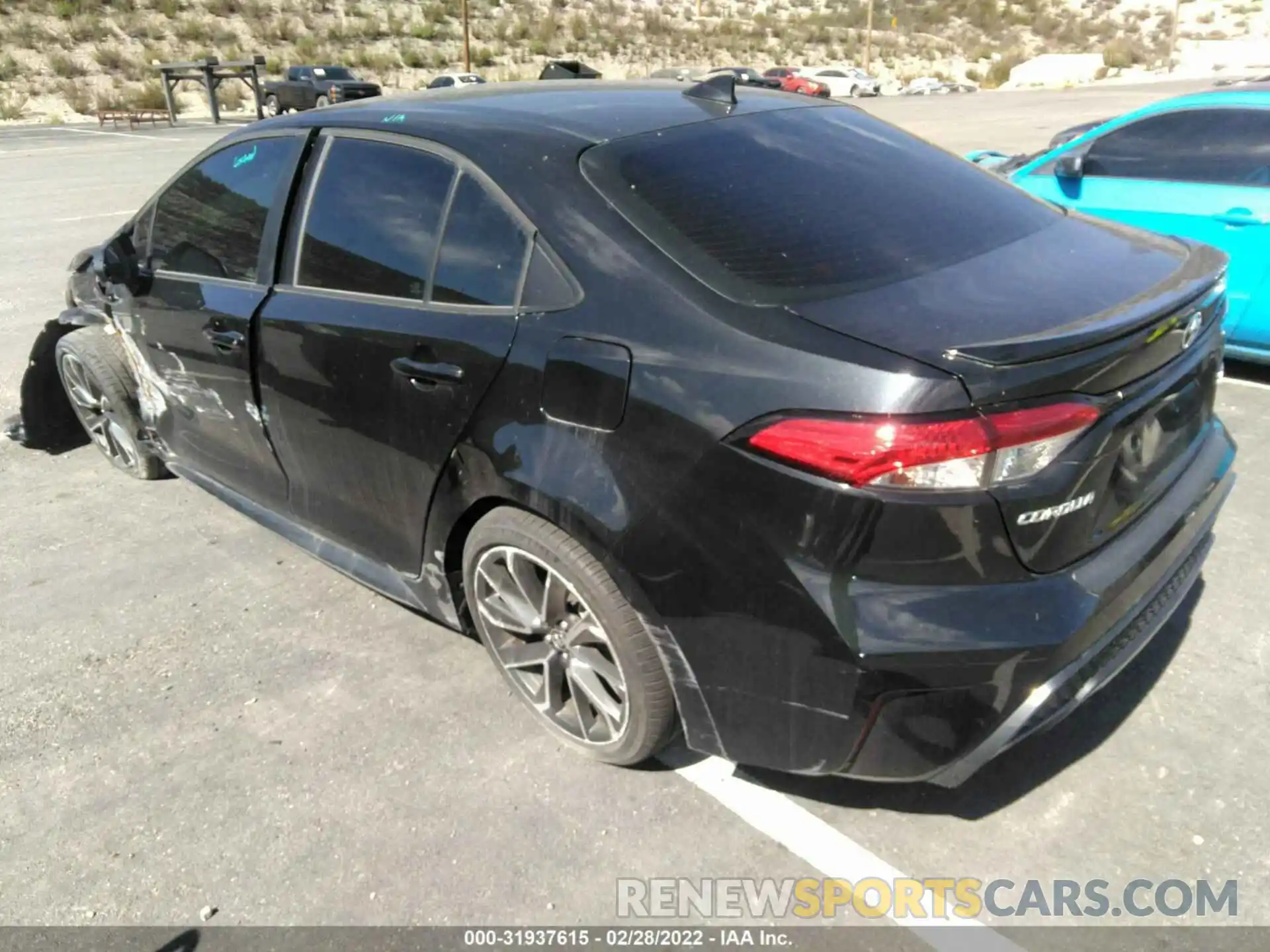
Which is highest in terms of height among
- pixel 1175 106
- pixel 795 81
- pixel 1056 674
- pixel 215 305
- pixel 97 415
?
pixel 1175 106

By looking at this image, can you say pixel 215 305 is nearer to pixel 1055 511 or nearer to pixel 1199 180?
pixel 1055 511

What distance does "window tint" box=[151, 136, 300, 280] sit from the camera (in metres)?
3.45

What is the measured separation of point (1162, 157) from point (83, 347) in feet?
18.6

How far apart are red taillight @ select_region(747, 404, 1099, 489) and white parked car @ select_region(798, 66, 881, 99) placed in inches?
1658

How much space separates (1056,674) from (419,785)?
66.9 inches

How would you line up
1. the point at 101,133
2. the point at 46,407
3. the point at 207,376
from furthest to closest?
the point at 101,133 → the point at 46,407 → the point at 207,376

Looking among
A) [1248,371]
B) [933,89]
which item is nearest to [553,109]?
[1248,371]

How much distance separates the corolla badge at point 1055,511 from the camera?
82.7 inches

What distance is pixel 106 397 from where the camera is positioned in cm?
461

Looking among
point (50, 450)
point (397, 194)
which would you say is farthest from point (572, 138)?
point (50, 450)

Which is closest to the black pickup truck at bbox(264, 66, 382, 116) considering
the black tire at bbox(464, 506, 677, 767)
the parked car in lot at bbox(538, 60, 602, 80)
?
the parked car in lot at bbox(538, 60, 602, 80)

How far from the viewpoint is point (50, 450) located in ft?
17.5

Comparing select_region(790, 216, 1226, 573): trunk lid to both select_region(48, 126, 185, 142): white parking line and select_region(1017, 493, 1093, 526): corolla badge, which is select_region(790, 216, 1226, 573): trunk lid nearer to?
select_region(1017, 493, 1093, 526): corolla badge

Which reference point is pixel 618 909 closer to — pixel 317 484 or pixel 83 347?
pixel 317 484
